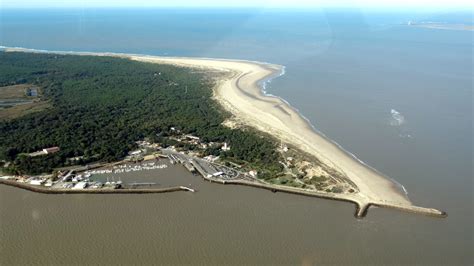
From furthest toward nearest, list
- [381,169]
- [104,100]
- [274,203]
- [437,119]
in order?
[104,100] < [437,119] < [381,169] < [274,203]

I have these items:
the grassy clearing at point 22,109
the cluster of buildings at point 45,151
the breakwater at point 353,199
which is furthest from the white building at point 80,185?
the grassy clearing at point 22,109

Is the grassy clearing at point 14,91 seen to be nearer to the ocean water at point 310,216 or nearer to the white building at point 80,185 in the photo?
the ocean water at point 310,216

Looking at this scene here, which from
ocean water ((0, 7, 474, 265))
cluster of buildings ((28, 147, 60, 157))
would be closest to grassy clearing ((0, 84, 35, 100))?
cluster of buildings ((28, 147, 60, 157))

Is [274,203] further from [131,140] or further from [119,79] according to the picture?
[119,79]

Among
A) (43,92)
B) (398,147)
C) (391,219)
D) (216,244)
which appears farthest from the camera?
(43,92)

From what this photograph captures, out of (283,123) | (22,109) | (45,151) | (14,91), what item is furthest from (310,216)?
(14,91)

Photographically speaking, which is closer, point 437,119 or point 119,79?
point 437,119

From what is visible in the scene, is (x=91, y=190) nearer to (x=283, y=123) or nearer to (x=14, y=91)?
(x=283, y=123)

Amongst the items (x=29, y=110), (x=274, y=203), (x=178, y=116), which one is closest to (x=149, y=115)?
(x=178, y=116)
